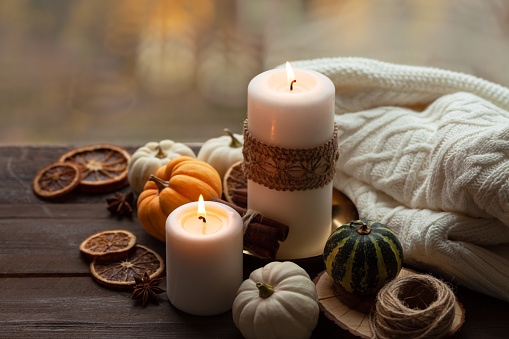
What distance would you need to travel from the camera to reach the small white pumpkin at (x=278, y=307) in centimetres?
99

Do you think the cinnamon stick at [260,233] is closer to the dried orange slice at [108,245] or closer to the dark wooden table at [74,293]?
the dark wooden table at [74,293]

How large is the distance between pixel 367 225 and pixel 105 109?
4.88 feet

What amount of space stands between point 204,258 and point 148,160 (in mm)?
376

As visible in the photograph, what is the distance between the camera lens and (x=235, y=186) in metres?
1.35

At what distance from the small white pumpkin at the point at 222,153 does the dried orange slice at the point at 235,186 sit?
0.08ft

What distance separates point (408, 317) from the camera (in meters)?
0.96

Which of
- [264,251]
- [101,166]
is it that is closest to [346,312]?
[264,251]

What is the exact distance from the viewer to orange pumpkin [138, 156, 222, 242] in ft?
4.03

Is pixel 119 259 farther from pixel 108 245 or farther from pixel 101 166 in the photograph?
pixel 101 166

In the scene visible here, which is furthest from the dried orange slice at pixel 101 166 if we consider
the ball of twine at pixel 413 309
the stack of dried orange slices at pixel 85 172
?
the ball of twine at pixel 413 309

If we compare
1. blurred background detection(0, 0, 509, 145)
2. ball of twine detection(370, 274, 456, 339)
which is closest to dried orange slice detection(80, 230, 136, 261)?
ball of twine detection(370, 274, 456, 339)

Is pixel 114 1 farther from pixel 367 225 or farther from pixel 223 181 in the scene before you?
pixel 367 225

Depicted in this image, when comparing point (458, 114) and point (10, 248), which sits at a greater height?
point (458, 114)

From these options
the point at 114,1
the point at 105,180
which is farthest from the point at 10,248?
the point at 114,1
